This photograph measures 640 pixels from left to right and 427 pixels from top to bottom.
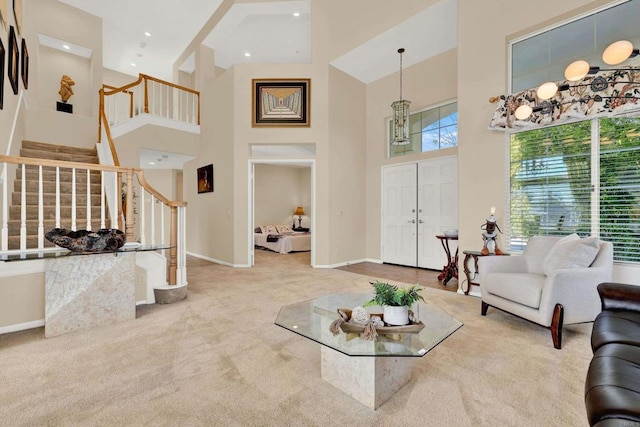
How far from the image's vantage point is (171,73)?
30.5 ft

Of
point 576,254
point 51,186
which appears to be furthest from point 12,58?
point 576,254

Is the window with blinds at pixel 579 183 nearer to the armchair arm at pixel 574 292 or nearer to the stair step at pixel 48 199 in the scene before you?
the armchair arm at pixel 574 292

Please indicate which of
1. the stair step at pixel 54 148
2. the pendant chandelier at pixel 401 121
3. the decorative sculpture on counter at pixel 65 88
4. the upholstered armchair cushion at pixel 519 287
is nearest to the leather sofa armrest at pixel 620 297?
the upholstered armchair cushion at pixel 519 287

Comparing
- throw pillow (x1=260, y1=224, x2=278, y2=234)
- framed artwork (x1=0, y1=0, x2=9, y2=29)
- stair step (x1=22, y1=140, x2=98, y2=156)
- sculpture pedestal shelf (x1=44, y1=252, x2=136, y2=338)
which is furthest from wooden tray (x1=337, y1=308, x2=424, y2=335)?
throw pillow (x1=260, y1=224, x2=278, y2=234)

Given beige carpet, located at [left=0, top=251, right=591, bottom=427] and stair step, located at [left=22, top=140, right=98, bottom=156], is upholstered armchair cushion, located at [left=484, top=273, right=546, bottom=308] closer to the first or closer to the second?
beige carpet, located at [left=0, top=251, right=591, bottom=427]

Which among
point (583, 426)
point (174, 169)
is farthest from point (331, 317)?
point (174, 169)

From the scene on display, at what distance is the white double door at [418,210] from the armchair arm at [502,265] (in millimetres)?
2120

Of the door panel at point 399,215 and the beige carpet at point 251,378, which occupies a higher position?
the door panel at point 399,215

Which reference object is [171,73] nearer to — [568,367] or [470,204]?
[470,204]

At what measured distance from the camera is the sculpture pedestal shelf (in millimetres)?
2496

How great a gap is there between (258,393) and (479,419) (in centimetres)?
117

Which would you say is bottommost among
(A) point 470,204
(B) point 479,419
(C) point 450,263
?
(B) point 479,419

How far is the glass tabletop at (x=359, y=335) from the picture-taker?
149 cm

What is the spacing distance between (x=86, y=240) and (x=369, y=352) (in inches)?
100
